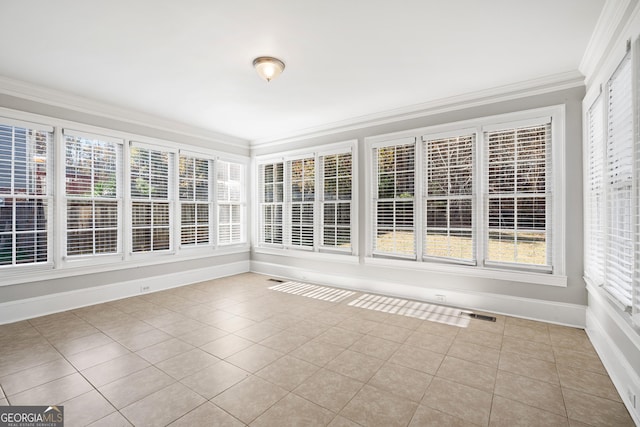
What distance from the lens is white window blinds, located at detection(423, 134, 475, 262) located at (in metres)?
4.23

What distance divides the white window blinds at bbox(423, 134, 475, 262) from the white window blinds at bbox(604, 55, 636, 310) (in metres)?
1.60

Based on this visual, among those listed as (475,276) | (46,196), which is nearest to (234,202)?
(46,196)

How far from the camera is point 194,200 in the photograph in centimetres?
576

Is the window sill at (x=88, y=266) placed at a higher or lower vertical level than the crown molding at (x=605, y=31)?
lower

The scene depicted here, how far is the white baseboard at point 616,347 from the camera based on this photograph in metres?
2.06

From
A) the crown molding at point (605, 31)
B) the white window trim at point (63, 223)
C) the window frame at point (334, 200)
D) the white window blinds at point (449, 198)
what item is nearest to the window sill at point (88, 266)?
the white window trim at point (63, 223)

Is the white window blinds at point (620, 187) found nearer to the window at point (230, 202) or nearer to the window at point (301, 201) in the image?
the window at point (301, 201)

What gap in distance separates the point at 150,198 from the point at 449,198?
4.73 meters

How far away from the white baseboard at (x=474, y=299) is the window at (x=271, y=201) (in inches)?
41.9

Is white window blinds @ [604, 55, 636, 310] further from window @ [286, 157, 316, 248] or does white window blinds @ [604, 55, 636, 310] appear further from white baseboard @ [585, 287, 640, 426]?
window @ [286, 157, 316, 248]

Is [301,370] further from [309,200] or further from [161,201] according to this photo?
[161,201]

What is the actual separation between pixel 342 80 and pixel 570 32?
2.20 metres

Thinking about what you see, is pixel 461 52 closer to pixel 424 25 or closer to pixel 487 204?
pixel 424 25

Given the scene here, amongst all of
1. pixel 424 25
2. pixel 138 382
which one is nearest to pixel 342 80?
pixel 424 25
